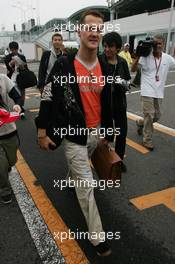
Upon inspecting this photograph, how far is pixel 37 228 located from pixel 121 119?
146 centimetres

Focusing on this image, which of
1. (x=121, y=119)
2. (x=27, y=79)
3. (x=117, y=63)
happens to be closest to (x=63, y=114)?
(x=121, y=119)

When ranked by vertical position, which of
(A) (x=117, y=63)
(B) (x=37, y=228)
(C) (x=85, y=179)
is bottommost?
(B) (x=37, y=228)

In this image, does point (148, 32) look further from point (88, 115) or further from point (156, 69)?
point (88, 115)

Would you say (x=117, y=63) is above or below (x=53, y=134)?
above

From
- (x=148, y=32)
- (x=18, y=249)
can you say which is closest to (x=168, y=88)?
(x=18, y=249)

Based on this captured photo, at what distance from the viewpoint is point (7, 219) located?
2834 mm

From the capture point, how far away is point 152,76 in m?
4.49

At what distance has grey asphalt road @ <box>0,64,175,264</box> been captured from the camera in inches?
94.0

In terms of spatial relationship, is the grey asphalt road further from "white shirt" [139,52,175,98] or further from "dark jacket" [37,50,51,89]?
"dark jacket" [37,50,51,89]

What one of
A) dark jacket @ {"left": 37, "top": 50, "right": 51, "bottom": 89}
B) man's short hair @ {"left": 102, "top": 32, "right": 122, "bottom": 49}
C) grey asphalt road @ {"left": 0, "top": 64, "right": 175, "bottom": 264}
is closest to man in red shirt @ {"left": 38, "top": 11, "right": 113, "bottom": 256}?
grey asphalt road @ {"left": 0, "top": 64, "right": 175, "bottom": 264}

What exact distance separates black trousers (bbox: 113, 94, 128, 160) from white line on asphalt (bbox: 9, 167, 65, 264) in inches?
48.3

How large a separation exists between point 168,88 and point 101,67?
28.6 feet

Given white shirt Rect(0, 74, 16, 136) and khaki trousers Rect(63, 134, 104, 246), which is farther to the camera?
white shirt Rect(0, 74, 16, 136)

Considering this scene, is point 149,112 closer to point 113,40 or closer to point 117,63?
point 117,63
